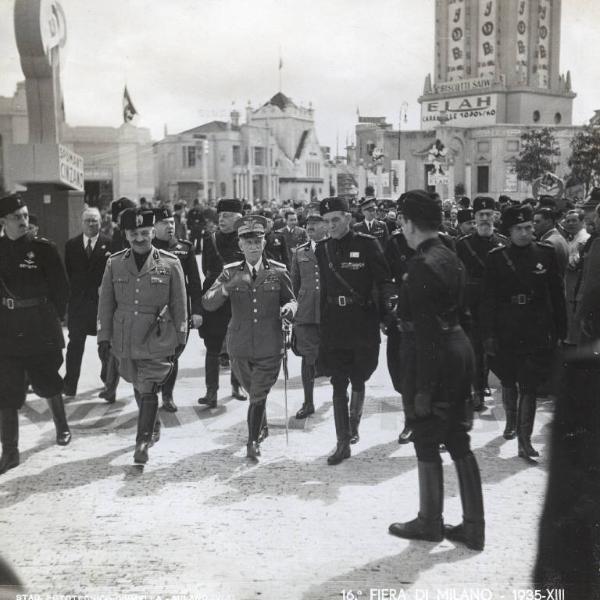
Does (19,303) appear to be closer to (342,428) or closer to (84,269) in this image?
(84,269)

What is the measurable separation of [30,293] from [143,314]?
874 mm

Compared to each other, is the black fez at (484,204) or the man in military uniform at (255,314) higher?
the black fez at (484,204)

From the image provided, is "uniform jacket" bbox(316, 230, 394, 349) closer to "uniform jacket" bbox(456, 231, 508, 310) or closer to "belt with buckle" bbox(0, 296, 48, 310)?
"uniform jacket" bbox(456, 231, 508, 310)

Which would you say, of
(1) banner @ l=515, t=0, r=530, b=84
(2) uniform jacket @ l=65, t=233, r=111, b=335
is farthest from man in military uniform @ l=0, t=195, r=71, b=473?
(1) banner @ l=515, t=0, r=530, b=84

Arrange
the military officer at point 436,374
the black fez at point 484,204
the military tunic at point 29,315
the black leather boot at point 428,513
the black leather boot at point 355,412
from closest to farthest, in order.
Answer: the military officer at point 436,374 < the black leather boot at point 428,513 < the military tunic at point 29,315 < the black leather boot at point 355,412 < the black fez at point 484,204

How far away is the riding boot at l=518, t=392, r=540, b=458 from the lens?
559 cm

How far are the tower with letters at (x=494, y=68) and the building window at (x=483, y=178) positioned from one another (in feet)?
11.5

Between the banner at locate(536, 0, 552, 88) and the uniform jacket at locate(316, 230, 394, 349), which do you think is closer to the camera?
the uniform jacket at locate(316, 230, 394, 349)

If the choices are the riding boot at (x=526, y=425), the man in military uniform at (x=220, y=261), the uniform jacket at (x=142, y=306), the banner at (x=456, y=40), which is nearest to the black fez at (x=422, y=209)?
the riding boot at (x=526, y=425)

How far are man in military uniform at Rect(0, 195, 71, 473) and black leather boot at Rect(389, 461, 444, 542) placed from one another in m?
3.02

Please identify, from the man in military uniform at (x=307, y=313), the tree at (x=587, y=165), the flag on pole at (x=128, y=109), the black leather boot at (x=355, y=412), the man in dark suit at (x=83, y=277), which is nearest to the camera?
the flag on pole at (x=128, y=109)

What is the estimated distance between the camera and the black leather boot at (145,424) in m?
5.50

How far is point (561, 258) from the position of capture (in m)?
7.29

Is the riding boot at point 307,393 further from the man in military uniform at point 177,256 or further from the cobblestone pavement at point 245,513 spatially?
the man in military uniform at point 177,256
